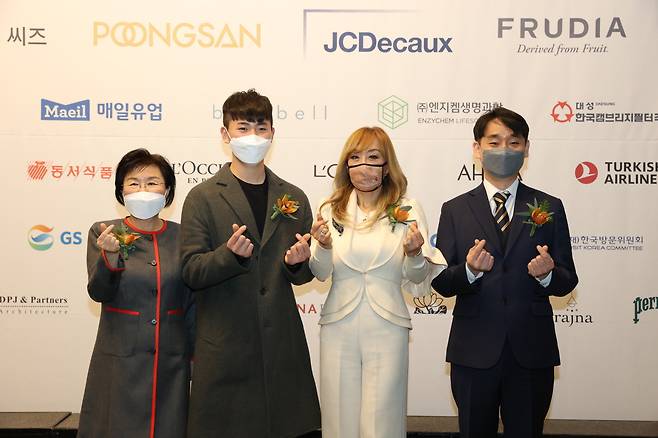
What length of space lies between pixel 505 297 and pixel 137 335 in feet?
5.48

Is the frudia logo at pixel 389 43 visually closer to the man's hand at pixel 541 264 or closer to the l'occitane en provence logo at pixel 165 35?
the l'occitane en provence logo at pixel 165 35

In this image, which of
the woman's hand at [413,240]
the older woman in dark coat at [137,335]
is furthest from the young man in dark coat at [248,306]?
the woman's hand at [413,240]

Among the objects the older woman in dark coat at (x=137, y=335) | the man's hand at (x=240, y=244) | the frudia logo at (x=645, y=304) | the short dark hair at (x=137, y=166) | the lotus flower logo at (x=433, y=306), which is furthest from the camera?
the lotus flower logo at (x=433, y=306)

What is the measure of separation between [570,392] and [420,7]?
9.95 feet

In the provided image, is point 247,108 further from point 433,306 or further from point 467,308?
point 433,306

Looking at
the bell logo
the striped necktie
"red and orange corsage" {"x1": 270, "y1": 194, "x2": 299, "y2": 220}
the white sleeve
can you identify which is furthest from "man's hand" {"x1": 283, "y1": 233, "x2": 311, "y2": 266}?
the bell logo

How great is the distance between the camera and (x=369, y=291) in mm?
3234

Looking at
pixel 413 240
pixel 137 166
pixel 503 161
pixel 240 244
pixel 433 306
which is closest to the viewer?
pixel 240 244

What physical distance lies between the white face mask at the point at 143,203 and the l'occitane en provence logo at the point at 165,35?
2187 millimetres

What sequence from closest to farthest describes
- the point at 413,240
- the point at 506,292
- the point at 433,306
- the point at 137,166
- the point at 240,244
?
the point at 240,244, the point at 413,240, the point at 506,292, the point at 137,166, the point at 433,306

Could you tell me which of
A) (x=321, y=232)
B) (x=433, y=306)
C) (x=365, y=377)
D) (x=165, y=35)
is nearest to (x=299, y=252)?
(x=321, y=232)

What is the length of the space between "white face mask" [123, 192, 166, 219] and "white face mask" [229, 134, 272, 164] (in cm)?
44

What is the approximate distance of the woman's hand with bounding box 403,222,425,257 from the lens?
3.09 metres

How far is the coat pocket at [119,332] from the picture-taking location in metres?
3.21
